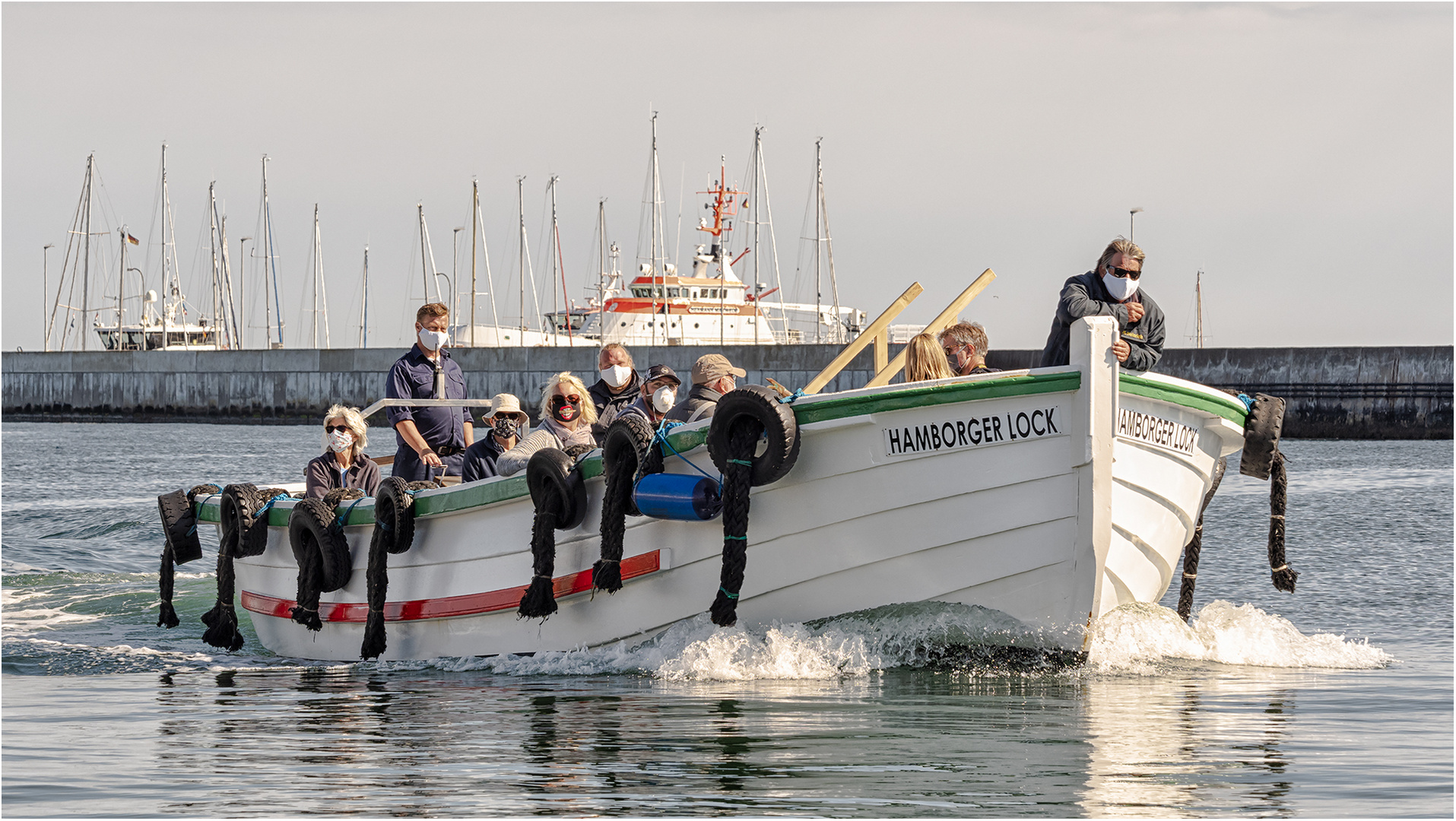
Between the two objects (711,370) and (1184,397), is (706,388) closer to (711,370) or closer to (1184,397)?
(711,370)

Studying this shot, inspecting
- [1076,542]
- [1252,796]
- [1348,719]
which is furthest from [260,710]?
[1348,719]

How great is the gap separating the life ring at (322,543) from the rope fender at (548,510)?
1.71 m

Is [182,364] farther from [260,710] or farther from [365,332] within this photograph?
[260,710]

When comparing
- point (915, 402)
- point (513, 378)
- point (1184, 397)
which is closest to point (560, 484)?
point (915, 402)

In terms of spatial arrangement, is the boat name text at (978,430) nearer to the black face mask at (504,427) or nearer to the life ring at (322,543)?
the black face mask at (504,427)

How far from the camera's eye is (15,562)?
15.0m

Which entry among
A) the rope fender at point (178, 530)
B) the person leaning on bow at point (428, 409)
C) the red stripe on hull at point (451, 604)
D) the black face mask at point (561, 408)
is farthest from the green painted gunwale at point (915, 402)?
the rope fender at point (178, 530)

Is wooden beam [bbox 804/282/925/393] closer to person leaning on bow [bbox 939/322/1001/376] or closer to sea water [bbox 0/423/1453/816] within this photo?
person leaning on bow [bbox 939/322/1001/376]

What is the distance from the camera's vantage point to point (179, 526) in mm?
9789

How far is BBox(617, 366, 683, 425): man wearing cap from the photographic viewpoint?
7906 millimetres

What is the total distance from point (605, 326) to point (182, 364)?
61.3 ft

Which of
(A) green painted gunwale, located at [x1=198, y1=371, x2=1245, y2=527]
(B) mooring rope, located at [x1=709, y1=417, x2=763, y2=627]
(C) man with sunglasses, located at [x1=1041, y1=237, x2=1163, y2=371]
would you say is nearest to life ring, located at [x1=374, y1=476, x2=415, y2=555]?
(A) green painted gunwale, located at [x1=198, y1=371, x2=1245, y2=527]

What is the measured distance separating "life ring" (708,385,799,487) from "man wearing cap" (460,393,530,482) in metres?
1.87

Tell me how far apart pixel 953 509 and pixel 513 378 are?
44027 millimetres
